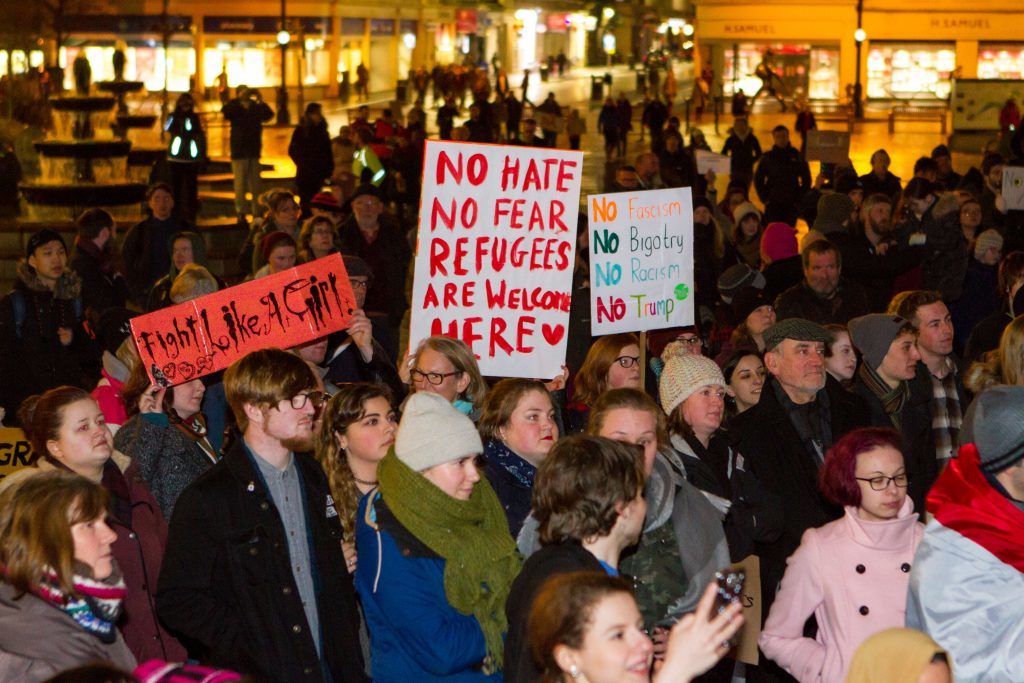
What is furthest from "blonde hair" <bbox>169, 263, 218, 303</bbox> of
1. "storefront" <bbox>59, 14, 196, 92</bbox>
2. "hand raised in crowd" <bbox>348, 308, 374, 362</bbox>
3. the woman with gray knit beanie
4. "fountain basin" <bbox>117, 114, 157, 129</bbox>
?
"storefront" <bbox>59, 14, 196, 92</bbox>

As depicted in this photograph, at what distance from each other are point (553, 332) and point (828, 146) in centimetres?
1543

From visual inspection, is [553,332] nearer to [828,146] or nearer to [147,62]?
[828,146]

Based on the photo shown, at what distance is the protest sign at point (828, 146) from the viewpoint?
22328 mm

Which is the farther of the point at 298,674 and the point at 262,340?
the point at 262,340

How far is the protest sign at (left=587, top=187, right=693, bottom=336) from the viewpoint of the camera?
8617mm

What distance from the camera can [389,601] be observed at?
491cm

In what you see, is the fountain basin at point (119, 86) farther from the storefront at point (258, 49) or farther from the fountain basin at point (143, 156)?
the storefront at point (258, 49)

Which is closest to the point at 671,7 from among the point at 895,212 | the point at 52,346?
the point at 895,212

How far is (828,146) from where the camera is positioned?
22.5 metres

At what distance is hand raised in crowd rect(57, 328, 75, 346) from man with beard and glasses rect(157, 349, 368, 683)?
4.54m

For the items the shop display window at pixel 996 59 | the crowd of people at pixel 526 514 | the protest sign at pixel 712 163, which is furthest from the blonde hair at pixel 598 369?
the shop display window at pixel 996 59

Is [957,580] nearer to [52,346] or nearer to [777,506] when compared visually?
[777,506]

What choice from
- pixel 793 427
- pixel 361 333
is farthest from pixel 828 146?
pixel 793 427

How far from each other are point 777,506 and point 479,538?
195cm
